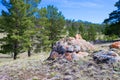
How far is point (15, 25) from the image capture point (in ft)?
102

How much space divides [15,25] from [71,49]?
66.6 feet

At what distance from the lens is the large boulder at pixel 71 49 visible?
38.2 ft

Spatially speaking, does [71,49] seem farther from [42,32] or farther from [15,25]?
[42,32]

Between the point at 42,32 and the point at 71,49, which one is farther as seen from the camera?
the point at 42,32

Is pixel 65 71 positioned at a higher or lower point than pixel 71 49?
lower

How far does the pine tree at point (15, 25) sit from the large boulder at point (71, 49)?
59.8 feet

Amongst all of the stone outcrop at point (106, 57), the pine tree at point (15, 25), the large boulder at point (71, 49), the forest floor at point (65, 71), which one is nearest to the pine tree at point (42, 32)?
the pine tree at point (15, 25)

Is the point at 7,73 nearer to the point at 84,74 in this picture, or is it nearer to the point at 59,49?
the point at 59,49

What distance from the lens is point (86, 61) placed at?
11.0 metres

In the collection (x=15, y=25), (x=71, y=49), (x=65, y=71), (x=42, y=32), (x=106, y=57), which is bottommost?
(x=65, y=71)

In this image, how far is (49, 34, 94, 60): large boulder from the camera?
1163 centimetres

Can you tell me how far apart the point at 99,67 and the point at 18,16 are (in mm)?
22132

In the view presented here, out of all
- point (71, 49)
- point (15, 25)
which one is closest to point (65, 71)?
point (71, 49)

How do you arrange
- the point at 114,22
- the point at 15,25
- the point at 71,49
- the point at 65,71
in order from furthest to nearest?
the point at 114,22 < the point at 15,25 < the point at 71,49 < the point at 65,71
